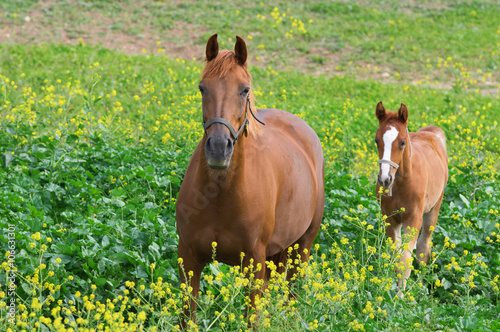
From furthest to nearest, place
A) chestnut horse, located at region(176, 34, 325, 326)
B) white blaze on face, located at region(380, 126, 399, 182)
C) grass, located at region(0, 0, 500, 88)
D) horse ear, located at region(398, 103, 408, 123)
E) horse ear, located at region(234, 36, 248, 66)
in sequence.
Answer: grass, located at region(0, 0, 500, 88) < horse ear, located at region(398, 103, 408, 123) < white blaze on face, located at region(380, 126, 399, 182) < horse ear, located at region(234, 36, 248, 66) < chestnut horse, located at region(176, 34, 325, 326)

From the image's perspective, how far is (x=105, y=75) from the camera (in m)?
11.2

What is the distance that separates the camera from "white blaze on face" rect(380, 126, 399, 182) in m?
5.17

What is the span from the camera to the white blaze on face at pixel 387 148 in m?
5.17

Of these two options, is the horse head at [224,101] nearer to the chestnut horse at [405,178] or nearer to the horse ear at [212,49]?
the horse ear at [212,49]

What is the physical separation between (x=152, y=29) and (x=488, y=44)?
1008 cm

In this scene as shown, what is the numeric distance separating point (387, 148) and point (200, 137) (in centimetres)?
273

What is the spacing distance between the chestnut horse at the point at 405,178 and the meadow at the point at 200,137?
289mm

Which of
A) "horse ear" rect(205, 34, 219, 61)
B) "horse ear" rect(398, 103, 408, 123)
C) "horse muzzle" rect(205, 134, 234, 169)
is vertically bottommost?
"horse ear" rect(398, 103, 408, 123)

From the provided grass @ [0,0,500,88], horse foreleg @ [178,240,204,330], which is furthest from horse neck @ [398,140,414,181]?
grass @ [0,0,500,88]

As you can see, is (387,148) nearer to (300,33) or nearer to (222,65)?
(222,65)

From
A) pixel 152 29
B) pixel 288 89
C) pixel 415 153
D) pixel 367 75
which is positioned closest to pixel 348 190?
pixel 415 153

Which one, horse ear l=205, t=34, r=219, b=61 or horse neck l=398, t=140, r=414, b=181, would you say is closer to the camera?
horse ear l=205, t=34, r=219, b=61

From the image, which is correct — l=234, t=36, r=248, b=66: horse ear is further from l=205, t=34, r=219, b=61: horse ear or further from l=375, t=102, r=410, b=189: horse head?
l=375, t=102, r=410, b=189: horse head

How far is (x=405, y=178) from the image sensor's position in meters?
5.56
